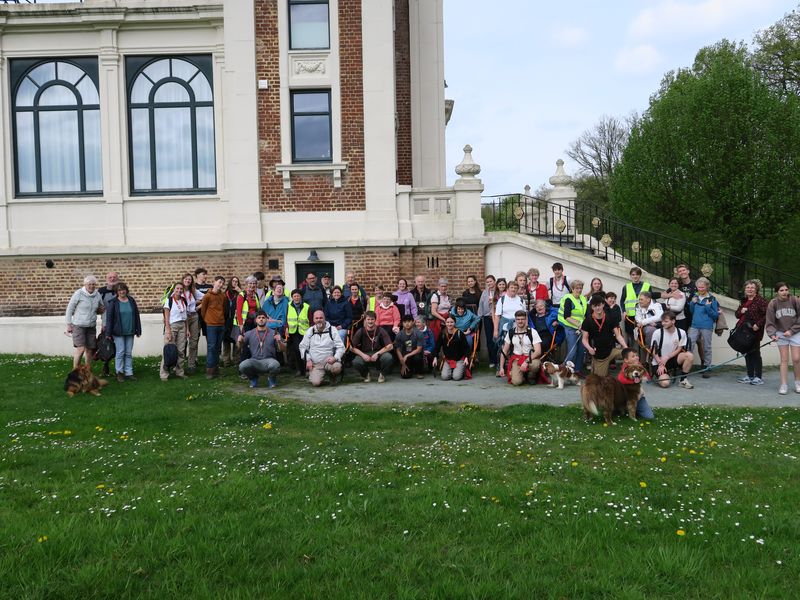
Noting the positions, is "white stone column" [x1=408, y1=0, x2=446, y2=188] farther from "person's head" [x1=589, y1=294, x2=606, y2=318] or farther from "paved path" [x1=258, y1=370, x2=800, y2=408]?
"person's head" [x1=589, y1=294, x2=606, y2=318]

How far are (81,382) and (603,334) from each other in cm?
811

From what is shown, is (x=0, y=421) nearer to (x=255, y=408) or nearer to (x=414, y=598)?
(x=255, y=408)

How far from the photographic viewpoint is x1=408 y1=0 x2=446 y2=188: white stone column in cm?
1819

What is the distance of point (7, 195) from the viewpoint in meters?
15.8

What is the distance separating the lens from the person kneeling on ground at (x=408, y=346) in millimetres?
12273

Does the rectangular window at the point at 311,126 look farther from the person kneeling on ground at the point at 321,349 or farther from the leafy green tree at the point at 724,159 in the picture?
the leafy green tree at the point at 724,159

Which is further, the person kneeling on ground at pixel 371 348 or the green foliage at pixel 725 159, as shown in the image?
the green foliage at pixel 725 159

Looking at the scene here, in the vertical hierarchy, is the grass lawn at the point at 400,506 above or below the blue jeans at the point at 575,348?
below

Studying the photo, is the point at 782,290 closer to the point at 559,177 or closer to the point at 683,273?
the point at 683,273

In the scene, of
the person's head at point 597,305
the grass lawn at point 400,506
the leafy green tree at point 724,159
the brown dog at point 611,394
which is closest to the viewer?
the grass lawn at point 400,506

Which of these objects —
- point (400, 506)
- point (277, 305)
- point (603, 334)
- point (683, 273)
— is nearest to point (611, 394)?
point (603, 334)

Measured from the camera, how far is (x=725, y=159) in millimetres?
22391

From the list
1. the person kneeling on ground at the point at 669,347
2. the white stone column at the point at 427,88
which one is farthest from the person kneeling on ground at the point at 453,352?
the white stone column at the point at 427,88

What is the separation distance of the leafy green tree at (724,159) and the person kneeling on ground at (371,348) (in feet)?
50.4
